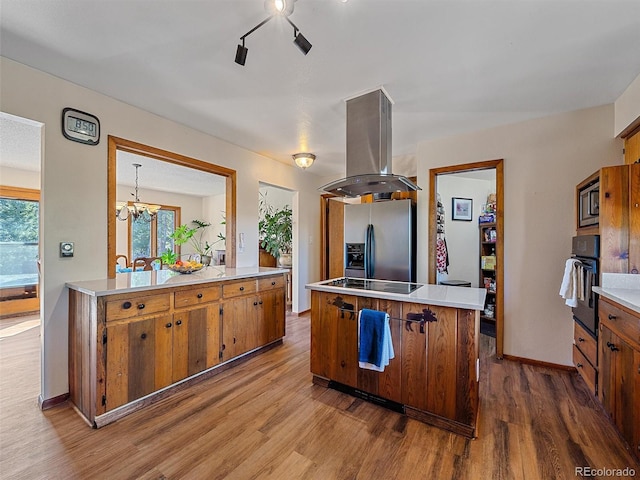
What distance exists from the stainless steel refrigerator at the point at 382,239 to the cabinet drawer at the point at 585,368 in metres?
1.62

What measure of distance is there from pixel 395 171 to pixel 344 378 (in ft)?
10.5

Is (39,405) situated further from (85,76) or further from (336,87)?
(336,87)

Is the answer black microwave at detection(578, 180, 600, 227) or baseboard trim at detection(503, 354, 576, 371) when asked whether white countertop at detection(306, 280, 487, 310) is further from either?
baseboard trim at detection(503, 354, 576, 371)

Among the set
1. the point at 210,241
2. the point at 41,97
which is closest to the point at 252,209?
the point at 41,97

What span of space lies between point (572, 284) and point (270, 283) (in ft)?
9.47

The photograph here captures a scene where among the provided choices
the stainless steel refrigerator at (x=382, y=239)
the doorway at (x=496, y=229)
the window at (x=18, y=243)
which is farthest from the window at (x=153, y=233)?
the doorway at (x=496, y=229)

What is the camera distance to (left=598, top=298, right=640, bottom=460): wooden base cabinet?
1521 millimetres

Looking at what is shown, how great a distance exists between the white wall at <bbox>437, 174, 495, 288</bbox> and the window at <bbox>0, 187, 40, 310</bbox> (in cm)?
676

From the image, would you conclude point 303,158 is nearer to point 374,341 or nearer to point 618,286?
point 374,341

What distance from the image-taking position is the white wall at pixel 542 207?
8.89ft

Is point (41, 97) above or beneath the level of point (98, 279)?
above

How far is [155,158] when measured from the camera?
2.88 metres

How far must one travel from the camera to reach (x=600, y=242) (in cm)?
204

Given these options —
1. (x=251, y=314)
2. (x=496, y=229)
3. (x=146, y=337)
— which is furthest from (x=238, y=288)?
(x=496, y=229)
